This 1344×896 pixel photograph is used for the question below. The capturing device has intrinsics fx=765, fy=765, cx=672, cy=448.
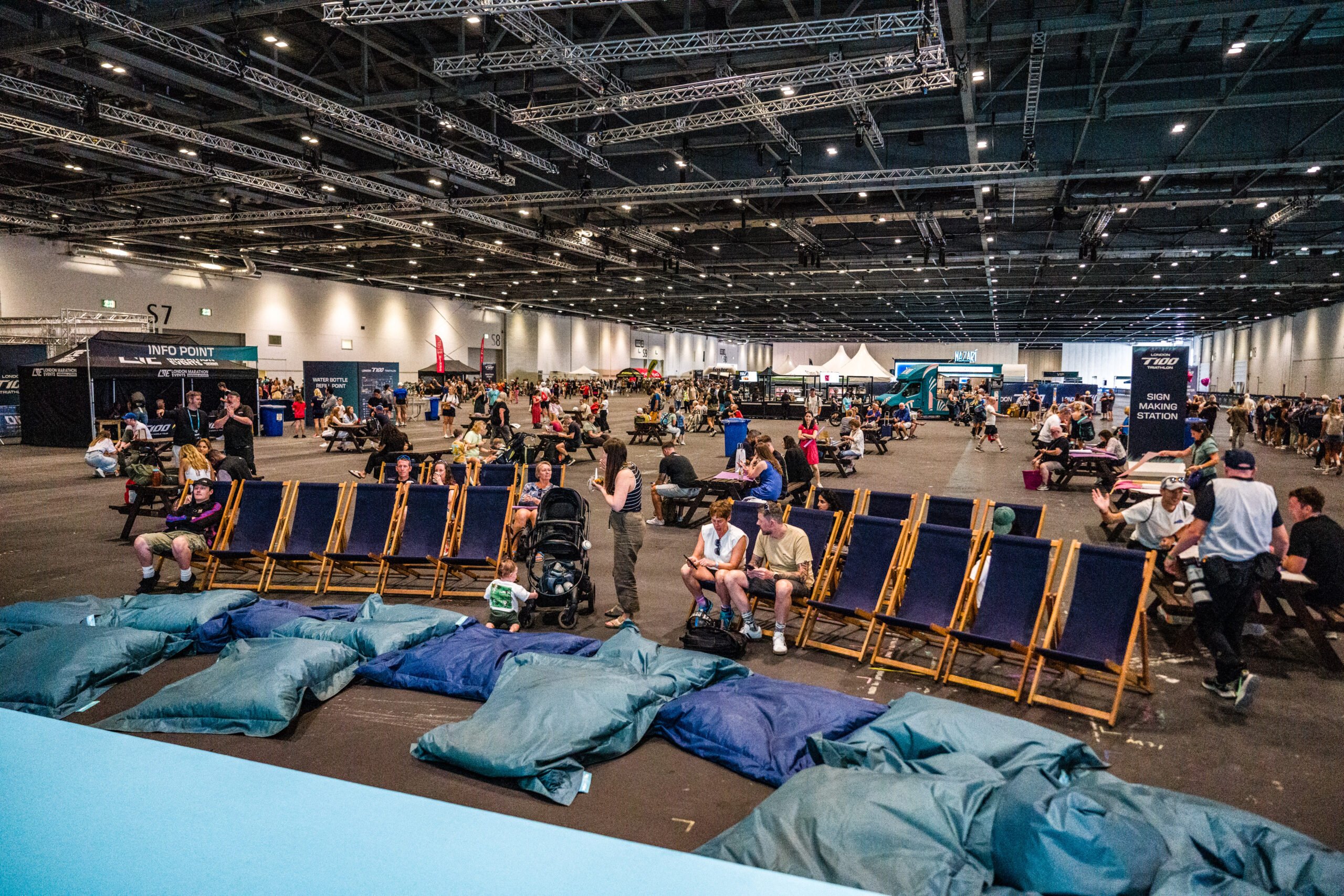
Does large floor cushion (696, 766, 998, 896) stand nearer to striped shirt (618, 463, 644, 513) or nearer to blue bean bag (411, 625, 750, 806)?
blue bean bag (411, 625, 750, 806)

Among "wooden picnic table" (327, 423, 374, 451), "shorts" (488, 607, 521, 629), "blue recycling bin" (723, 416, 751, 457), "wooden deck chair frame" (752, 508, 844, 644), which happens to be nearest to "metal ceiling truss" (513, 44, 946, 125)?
"wooden deck chair frame" (752, 508, 844, 644)

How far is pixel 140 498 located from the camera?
952 centimetres

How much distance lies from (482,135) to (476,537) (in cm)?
885

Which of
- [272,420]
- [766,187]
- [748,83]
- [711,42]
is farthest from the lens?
[272,420]

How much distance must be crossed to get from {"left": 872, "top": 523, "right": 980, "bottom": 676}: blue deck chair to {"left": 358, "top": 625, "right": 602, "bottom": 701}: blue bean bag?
220 centimetres

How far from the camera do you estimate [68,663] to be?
4.86m

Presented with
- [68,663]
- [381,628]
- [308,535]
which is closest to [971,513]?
[381,628]

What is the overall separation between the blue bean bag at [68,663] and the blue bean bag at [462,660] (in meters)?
1.59

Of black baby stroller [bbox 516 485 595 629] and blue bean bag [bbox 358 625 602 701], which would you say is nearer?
blue bean bag [bbox 358 625 602 701]

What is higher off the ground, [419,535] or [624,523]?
[624,523]

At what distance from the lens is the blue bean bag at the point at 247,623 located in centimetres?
574

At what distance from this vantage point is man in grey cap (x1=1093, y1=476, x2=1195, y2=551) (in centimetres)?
709

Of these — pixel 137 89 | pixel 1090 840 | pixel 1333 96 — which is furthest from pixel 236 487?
pixel 1333 96

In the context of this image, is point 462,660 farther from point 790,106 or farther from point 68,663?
point 790,106
